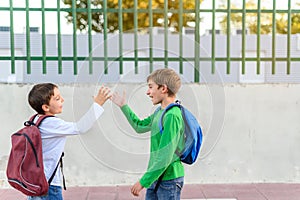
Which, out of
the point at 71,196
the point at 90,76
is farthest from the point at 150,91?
the point at 71,196

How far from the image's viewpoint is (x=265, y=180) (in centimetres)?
573

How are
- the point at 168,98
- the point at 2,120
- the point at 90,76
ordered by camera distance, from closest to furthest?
1. the point at 168,98
2. the point at 90,76
3. the point at 2,120

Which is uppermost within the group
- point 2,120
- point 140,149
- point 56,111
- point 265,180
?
point 56,111

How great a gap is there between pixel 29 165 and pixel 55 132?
0.86 feet

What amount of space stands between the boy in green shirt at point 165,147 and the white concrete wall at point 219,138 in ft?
7.82

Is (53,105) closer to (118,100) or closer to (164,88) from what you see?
(118,100)

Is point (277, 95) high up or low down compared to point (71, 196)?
up

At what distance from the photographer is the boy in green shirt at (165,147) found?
2.80m

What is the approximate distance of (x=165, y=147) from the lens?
110 inches

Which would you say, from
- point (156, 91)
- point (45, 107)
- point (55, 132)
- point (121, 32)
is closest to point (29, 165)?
point (55, 132)

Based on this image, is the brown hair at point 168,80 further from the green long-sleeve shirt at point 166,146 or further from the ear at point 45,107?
the ear at point 45,107

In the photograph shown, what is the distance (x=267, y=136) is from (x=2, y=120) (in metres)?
3.13

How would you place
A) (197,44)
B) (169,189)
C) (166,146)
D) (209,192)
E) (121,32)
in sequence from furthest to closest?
(197,44) → (121,32) → (209,192) → (169,189) → (166,146)

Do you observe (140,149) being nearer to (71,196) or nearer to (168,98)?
(71,196)
